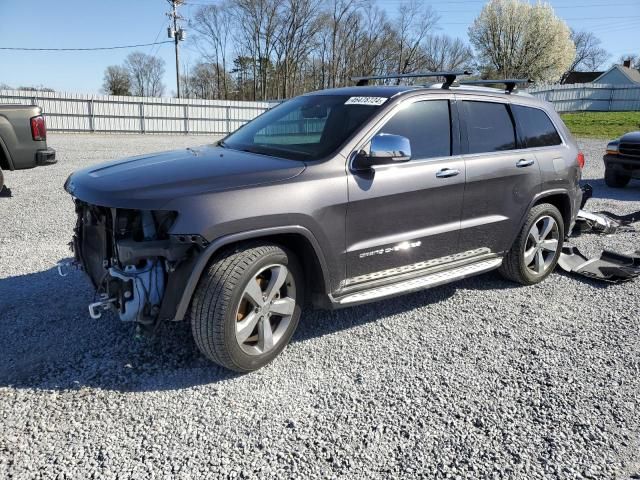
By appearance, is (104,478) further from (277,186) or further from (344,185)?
(344,185)

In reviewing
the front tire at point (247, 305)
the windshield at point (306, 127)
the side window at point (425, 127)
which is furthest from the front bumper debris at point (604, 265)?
the front tire at point (247, 305)

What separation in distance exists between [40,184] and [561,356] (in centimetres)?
945

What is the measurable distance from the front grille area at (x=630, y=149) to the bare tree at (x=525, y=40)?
51896 millimetres

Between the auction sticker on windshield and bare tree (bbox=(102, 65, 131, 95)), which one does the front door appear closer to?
the auction sticker on windshield

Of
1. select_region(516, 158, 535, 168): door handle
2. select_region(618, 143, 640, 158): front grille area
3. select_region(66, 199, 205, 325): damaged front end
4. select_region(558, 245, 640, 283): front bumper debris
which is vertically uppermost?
select_region(516, 158, 535, 168): door handle

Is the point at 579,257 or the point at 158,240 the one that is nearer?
the point at 158,240

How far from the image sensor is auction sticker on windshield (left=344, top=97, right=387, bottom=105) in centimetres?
386

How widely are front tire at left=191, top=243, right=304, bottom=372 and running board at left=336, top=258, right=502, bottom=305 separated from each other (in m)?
0.40

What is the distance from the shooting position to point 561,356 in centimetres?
361

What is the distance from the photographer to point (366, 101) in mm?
3932

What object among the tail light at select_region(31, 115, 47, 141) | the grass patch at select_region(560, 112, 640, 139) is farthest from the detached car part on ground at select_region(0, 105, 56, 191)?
the grass patch at select_region(560, 112, 640, 139)

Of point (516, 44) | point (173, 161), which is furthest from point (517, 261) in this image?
point (516, 44)

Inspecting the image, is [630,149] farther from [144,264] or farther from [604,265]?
[144,264]

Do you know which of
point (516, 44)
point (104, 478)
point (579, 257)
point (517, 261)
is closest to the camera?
point (104, 478)
